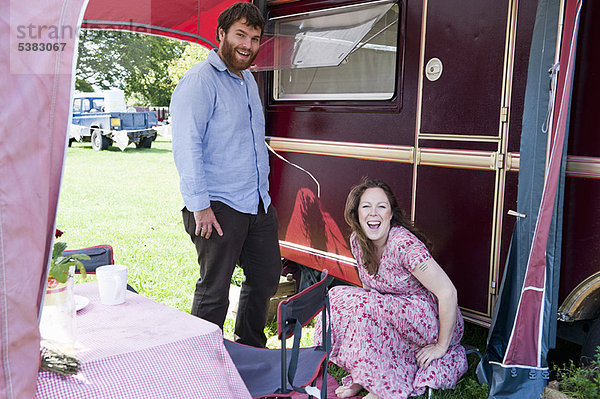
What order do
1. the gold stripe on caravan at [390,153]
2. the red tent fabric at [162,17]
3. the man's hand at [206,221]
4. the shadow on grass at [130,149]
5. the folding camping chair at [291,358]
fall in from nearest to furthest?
the folding camping chair at [291,358] < the man's hand at [206,221] < the gold stripe on caravan at [390,153] < the red tent fabric at [162,17] < the shadow on grass at [130,149]

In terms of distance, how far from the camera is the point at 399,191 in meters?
3.64

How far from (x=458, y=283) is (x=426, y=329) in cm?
44

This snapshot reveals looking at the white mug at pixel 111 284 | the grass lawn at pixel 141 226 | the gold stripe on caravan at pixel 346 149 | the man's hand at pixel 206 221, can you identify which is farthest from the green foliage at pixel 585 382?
the white mug at pixel 111 284

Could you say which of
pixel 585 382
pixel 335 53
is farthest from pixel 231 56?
pixel 585 382

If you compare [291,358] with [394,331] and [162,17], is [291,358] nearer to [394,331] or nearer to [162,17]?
[394,331]

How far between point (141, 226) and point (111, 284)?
19.1ft

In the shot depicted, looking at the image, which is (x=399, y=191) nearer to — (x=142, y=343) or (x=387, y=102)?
(x=387, y=102)

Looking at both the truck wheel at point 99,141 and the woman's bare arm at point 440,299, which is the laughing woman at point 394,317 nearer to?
the woman's bare arm at point 440,299

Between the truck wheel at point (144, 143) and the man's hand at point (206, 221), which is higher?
the truck wheel at point (144, 143)

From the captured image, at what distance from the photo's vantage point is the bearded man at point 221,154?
9.53ft

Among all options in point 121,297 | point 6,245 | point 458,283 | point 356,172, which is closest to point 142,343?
point 121,297

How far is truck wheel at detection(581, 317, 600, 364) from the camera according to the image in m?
2.84

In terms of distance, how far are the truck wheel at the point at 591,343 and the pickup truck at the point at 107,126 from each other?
1688 cm

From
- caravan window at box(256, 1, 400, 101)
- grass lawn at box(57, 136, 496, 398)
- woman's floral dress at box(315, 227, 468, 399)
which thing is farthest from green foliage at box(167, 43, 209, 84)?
woman's floral dress at box(315, 227, 468, 399)
